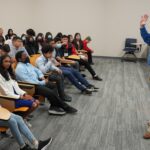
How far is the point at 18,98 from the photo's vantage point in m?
3.15

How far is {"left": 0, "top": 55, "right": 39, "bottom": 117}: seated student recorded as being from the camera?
3.16 m

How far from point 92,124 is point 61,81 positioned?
108 centimetres

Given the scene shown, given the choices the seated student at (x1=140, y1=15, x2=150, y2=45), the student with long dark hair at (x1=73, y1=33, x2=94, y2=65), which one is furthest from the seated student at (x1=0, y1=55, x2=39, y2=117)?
the student with long dark hair at (x1=73, y1=33, x2=94, y2=65)

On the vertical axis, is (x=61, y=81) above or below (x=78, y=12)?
below

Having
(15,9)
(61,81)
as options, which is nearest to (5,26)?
(15,9)

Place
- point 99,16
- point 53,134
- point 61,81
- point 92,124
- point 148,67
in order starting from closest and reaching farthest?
point 53,134, point 92,124, point 61,81, point 148,67, point 99,16

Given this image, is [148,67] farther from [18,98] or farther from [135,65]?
[18,98]

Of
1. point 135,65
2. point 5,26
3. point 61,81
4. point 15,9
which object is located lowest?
point 135,65

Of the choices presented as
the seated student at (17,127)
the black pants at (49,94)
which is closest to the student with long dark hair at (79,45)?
the black pants at (49,94)

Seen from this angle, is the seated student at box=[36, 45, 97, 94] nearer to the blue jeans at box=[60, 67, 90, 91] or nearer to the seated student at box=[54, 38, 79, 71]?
the blue jeans at box=[60, 67, 90, 91]

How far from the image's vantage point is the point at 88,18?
28.7 ft

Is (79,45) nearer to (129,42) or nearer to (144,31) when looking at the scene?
(129,42)

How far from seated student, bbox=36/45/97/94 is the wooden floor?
20 cm

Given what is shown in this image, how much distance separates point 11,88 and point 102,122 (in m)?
1.47
